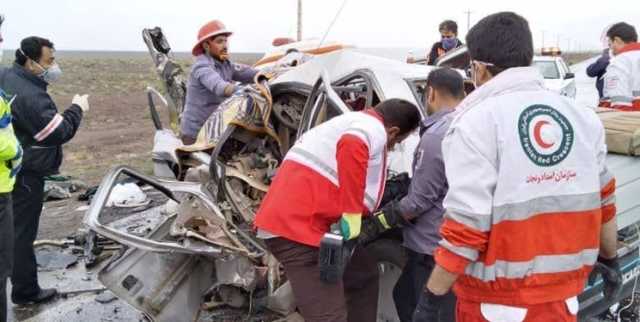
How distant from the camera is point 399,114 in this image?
9.67 feet

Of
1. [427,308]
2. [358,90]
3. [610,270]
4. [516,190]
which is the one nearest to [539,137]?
[516,190]

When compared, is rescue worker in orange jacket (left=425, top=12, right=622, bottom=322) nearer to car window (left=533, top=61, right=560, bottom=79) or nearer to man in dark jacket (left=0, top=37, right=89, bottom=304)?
man in dark jacket (left=0, top=37, right=89, bottom=304)

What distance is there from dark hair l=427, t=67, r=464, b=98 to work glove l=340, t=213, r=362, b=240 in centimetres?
78

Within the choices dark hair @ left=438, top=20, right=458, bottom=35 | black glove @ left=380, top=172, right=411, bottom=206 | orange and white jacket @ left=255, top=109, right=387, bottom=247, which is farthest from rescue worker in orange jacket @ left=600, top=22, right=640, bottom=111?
orange and white jacket @ left=255, top=109, right=387, bottom=247

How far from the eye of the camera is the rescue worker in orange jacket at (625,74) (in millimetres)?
5215

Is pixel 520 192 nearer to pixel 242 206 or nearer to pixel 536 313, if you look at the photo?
pixel 536 313

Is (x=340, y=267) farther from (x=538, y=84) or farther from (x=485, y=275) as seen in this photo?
(x=538, y=84)

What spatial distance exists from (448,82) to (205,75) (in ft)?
8.64

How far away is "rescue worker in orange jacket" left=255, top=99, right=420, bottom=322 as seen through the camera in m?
2.69

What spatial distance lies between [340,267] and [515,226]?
3.32 ft

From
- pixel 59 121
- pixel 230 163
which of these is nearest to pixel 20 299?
pixel 59 121

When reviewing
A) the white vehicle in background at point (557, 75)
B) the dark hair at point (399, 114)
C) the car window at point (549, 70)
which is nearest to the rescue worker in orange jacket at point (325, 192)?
the dark hair at point (399, 114)

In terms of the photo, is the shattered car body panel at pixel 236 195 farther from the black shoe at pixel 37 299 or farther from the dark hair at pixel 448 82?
the black shoe at pixel 37 299

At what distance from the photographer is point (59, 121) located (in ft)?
13.9
